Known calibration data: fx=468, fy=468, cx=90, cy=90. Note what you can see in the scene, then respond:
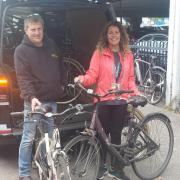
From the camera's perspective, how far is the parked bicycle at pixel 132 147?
14.5ft

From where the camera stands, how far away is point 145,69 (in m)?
10.4

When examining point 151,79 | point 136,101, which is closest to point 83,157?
point 136,101

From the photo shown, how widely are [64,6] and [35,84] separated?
177cm

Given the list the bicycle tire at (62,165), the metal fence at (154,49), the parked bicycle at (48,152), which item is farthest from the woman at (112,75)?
the metal fence at (154,49)

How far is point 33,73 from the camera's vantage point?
14.6 ft

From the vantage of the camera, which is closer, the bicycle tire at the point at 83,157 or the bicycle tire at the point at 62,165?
the bicycle tire at the point at 62,165

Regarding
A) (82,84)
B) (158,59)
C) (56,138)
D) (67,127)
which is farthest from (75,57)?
(158,59)

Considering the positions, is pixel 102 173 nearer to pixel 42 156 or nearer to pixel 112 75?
pixel 42 156

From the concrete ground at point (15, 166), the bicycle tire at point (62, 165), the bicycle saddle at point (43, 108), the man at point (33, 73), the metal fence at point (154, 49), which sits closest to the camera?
the bicycle tire at point (62, 165)

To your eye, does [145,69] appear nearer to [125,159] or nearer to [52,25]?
[52,25]

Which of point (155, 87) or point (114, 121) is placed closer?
point (114, 121)

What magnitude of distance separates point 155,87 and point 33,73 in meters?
5.39

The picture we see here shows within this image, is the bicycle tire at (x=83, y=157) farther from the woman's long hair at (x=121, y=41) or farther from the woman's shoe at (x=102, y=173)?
the woman's long hair at (x=121, y=41)

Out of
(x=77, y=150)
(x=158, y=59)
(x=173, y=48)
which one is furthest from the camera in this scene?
(x=158, y=59)
